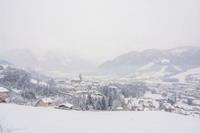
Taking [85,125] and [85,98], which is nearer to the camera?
[85,125]

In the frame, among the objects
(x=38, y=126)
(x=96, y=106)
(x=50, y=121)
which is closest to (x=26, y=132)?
(x=38, y=126)

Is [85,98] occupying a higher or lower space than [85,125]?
higher

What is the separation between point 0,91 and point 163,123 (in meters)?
14.4

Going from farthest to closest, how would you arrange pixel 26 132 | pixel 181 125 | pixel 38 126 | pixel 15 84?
pixel 15 84
pixel 181 125
pixel 38 126
pixel 26 132

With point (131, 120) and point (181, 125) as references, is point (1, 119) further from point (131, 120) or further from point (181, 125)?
point (181, 125)

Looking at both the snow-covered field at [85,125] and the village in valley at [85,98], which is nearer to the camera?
the snow-covered field at [85,125]

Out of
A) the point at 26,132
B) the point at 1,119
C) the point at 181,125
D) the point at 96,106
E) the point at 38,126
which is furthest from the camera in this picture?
the point at 96,106

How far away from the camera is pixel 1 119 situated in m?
8.23

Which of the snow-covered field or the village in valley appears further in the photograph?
the village in valley

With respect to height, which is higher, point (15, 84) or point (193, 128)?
point (15, 84)

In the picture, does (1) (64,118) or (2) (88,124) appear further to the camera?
(1) (64,118)

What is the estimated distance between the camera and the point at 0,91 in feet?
67.2

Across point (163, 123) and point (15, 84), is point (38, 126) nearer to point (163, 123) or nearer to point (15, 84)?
point (163, 123)

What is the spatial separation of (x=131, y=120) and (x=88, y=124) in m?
1.80
